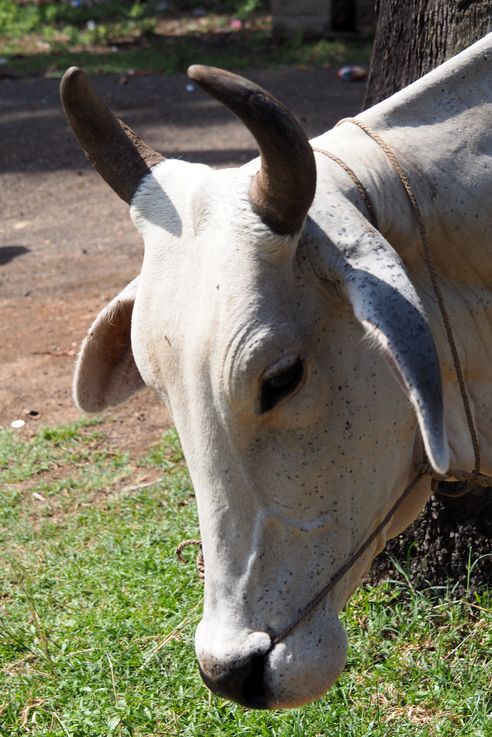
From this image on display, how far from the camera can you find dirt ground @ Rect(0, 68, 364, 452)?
5484 millimetres

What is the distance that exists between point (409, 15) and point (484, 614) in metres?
1.94

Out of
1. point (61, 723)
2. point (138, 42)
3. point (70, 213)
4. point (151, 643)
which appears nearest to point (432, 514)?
point (151, 643)

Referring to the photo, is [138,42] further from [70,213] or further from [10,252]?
[10,252]

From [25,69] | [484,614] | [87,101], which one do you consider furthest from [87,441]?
[25,69]

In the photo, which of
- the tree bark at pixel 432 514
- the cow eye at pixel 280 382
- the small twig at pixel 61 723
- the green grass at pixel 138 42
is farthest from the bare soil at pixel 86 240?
the cow eye at pixel 280 382

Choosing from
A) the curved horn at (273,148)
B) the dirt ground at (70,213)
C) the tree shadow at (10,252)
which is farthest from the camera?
the tree shadow at (10,252)

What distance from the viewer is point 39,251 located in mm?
7172

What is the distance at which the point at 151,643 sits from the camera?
3.49 m

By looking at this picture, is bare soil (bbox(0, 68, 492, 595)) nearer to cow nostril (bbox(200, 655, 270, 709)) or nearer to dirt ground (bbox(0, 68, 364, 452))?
dirt ground (bbox(0, 68, 364, 452))

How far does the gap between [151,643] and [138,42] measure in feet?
37.3

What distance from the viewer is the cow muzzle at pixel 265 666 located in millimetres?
2176

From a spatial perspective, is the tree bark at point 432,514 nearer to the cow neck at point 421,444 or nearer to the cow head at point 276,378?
the cow neck at point 421,444

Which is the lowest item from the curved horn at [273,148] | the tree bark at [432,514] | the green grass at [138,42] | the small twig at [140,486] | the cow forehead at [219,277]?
the green grass at [138,42]

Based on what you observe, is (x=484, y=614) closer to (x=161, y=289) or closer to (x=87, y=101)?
(x=161, y=289)
